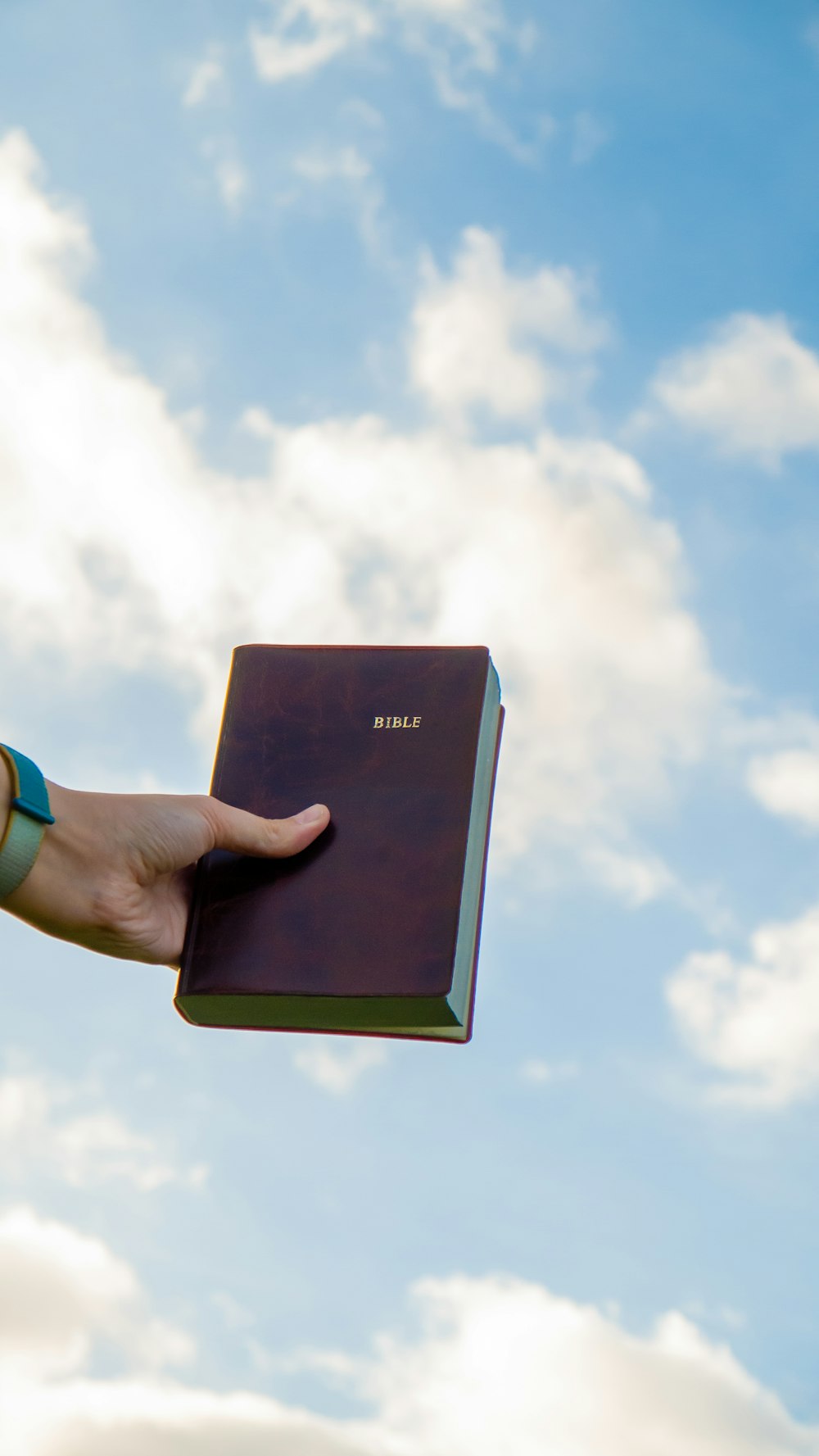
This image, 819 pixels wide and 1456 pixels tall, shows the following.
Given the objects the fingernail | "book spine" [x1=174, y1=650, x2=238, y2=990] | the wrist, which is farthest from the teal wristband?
the fingernail

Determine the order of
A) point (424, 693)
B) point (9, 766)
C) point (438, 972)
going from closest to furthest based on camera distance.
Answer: point (438, 972)
point (9, 766)
point (424, 693)

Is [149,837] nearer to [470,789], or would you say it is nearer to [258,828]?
[258,828]

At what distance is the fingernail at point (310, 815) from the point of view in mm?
3486

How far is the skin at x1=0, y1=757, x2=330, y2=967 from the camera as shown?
136 inches

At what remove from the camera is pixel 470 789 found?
3.41 meters

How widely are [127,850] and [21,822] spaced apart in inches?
11.6

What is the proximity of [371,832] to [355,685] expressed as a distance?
1.67ft

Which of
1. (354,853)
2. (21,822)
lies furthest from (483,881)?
(21,822)

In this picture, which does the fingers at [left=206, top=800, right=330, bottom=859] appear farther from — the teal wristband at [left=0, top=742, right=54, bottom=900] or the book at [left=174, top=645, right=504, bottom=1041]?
the teal wristband at [left=0, top=742, right=54, bottom=900]

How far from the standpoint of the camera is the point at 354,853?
11.3ft

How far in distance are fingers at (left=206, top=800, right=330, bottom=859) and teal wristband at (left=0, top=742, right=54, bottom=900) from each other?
0.46 m

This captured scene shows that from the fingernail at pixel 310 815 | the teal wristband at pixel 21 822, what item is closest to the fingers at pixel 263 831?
the fingernail at pixel 310 815

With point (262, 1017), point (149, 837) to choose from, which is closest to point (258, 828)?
point (149, 837)

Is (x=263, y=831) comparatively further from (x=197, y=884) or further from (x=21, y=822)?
(x=21, y=822)
